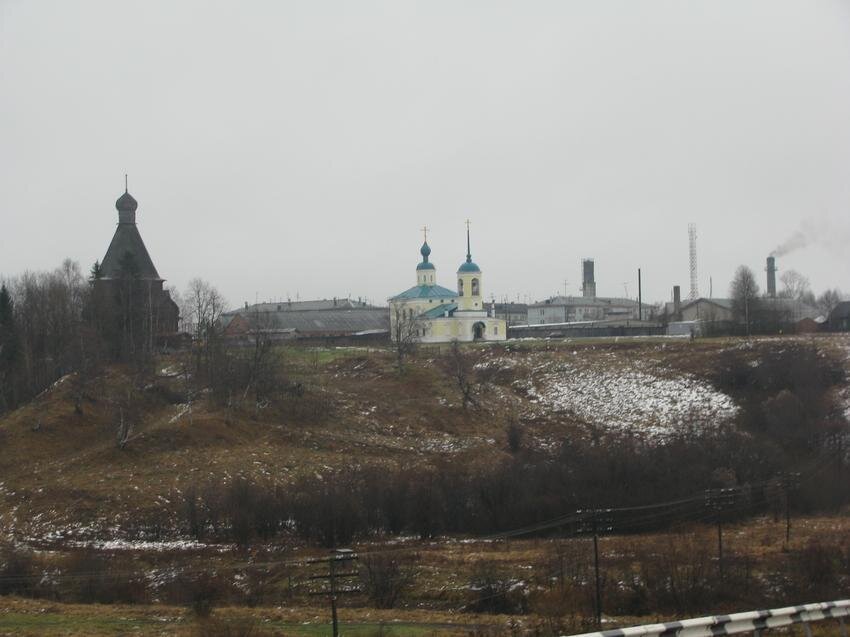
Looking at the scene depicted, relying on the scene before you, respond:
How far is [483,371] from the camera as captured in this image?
59719 mm

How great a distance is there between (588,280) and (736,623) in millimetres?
134325

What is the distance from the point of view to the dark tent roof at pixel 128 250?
64.1 metres

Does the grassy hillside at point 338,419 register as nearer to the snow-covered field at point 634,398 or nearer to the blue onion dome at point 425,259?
the snow-covered field at point 634,398

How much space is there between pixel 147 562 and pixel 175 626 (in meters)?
8.84

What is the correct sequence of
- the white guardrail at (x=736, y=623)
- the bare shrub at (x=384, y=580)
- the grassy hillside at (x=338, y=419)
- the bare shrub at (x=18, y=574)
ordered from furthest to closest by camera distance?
the grassy hillside at (x=338, y=419), the bare shrub at (x=18, y=574), the bare shrub at (x=384, y=580), the white guardrail at (x=736, y=623)

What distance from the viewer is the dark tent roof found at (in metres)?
64.1

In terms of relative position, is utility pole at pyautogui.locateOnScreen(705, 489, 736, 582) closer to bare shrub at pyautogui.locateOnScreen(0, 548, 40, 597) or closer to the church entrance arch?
bare shrub at pyautogui.locateOnScreen(0, 548, 40, 597)

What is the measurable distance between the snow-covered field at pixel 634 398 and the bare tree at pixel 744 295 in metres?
12.1

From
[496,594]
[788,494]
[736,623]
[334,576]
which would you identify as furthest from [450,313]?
[736,623]

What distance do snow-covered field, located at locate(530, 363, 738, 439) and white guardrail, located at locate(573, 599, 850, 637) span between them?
3419 centimetres

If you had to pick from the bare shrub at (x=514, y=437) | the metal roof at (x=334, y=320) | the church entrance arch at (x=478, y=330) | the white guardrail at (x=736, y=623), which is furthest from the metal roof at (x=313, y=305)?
the white guardrail at (x=736, y=623)

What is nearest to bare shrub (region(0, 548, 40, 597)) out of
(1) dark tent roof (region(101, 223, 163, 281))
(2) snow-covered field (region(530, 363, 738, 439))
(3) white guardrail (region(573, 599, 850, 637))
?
(3) white guardrail (region(573, 599, 850, 637))

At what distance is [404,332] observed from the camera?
7238cm

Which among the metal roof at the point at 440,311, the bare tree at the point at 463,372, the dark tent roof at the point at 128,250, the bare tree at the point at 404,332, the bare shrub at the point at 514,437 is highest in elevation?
the dark tent roof at the point at 128,250
